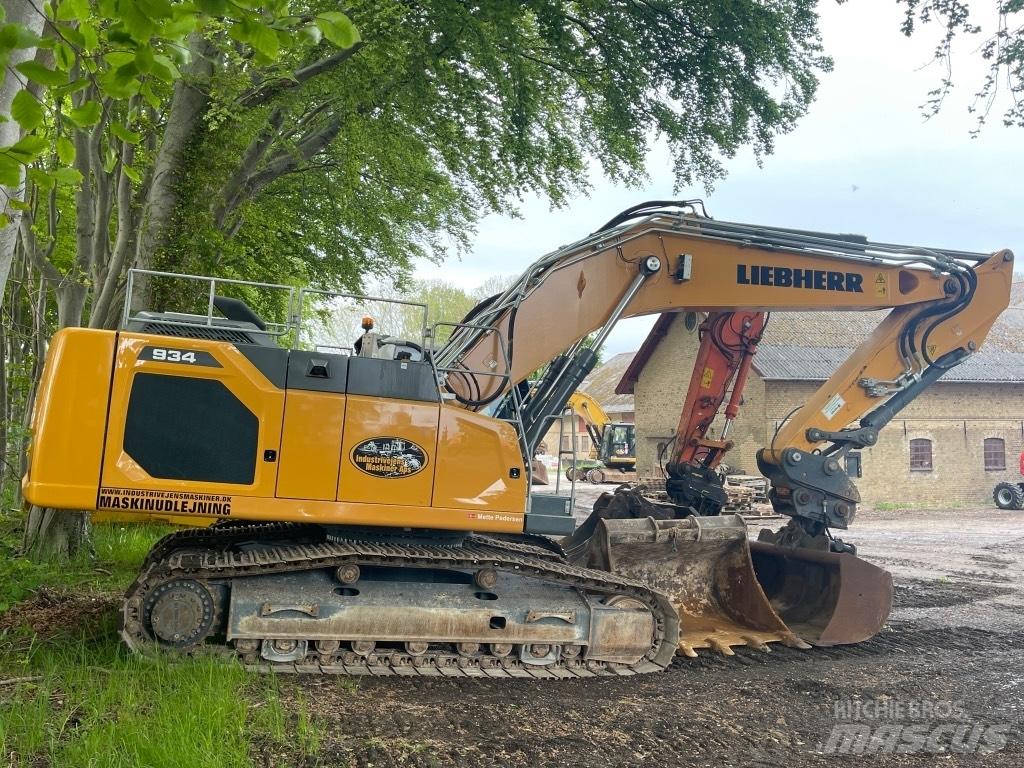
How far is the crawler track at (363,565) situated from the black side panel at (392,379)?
1044mm

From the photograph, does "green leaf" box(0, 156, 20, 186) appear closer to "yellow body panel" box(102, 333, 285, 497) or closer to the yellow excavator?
"yellow body panel" box(102, 333, 285, 497)

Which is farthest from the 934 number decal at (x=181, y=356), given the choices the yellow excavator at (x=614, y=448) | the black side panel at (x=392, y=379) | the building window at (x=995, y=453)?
the building window at (x=995, y=453)

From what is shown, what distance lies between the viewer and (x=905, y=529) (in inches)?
733

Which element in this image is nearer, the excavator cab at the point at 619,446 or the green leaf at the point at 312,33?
the green leaf at the point at 312,33

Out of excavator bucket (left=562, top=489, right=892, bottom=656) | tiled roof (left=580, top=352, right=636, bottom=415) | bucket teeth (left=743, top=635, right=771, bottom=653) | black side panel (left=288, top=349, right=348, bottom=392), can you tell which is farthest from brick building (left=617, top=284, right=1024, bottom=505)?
black side panel (left=288, top=349, right=348, bottom=392)

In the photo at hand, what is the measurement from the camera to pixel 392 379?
585 centimetres

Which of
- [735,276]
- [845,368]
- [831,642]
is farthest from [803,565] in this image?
[735,276]

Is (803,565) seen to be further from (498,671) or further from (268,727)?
(268,727)

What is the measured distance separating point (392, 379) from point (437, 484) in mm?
767

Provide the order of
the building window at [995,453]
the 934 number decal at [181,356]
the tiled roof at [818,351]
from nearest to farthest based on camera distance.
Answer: the 934 number decal at [181,356] < the tiled roof at [818,351] < the building window at [995,453]

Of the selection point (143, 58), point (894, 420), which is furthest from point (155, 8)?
point (894, 420)

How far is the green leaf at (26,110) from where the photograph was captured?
11.5 feet

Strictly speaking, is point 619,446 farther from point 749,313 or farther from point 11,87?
point 11,87

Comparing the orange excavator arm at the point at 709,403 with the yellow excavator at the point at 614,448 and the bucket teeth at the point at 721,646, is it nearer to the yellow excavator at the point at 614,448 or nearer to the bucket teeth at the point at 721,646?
the bucket teeth at the point at 721,646
